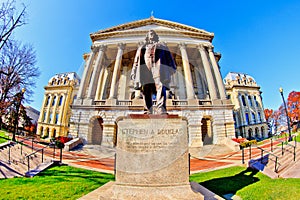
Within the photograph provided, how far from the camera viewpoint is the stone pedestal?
331 centimetres

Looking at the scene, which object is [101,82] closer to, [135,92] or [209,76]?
[209,76]

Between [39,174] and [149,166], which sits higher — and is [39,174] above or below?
below

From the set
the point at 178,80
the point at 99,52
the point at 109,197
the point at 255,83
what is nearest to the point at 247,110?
the point at 255,83

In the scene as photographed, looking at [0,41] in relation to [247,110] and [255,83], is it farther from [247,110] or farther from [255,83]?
[255,83]

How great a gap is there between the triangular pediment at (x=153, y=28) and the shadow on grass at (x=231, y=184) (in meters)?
27.2

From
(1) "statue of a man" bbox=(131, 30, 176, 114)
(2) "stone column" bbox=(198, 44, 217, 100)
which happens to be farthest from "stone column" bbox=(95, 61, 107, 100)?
(1) "statue of a man" bbox=(131, 30, 176, 114)

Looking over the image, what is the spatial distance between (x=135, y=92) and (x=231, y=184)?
4962 mm

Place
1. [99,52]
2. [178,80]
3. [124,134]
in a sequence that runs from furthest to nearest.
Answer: [178,80]
[99,52]
[124,134]

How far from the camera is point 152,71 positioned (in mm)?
4941

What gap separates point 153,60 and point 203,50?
26160 millimetres

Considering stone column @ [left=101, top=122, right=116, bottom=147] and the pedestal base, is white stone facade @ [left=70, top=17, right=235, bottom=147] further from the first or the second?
the pedestal base

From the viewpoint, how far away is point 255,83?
169 ft

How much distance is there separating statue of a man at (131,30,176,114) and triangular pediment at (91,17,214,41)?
26418mm

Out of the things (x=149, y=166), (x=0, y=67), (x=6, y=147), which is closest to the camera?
(x=149, y=166)
